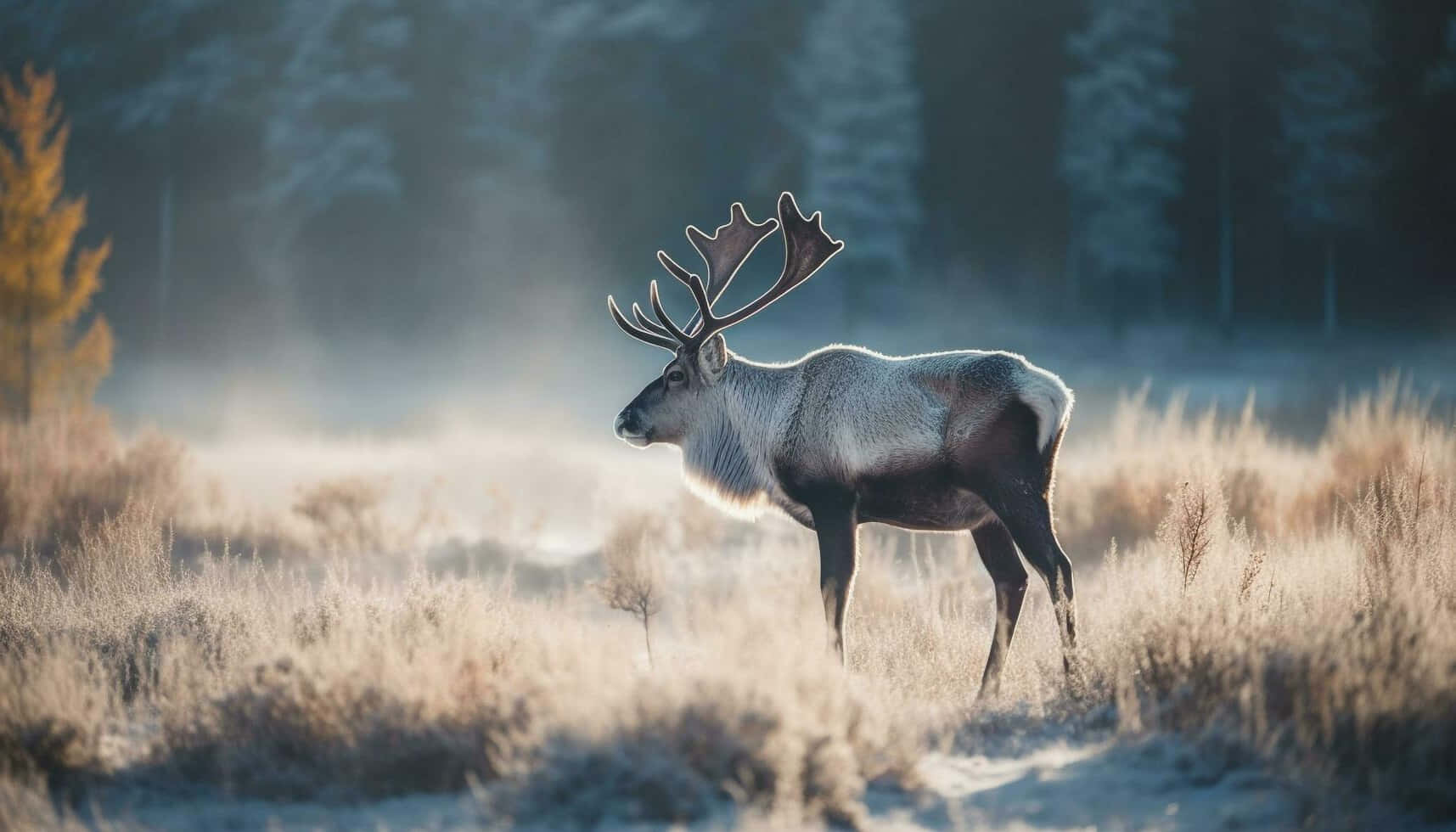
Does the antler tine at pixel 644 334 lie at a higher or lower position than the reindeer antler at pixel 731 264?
lower

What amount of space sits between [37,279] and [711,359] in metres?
14.4

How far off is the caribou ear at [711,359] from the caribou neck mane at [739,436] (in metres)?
0.05

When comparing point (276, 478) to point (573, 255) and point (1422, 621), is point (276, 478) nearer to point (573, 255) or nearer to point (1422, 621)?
point (1422, 621)

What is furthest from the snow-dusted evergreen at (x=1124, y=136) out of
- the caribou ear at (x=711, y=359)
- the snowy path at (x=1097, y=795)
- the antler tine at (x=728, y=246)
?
the snowy path at (x=1097, y=795)

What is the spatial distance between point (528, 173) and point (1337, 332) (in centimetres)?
2325

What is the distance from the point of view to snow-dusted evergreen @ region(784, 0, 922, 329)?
32.7 meters

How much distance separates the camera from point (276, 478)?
15.6 metres

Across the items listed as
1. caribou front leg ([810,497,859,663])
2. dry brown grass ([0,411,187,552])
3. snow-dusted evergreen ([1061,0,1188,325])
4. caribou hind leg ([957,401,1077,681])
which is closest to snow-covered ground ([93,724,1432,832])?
caribou hind leg ([957,401,1077,681])

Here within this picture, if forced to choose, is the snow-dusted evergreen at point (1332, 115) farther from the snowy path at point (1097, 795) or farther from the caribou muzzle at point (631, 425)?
the snowy path at point (1097, 795)

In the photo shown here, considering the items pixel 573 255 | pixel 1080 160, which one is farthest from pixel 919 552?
pixel 573 255

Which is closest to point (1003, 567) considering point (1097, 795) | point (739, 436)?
point (739, 436)

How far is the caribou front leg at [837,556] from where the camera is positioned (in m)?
6.59

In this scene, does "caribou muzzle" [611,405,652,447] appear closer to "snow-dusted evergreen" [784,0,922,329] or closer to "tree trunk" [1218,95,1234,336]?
"snow-dusted evergreen" [784,0,922,329]

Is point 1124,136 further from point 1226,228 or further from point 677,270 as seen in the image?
point 677,270
